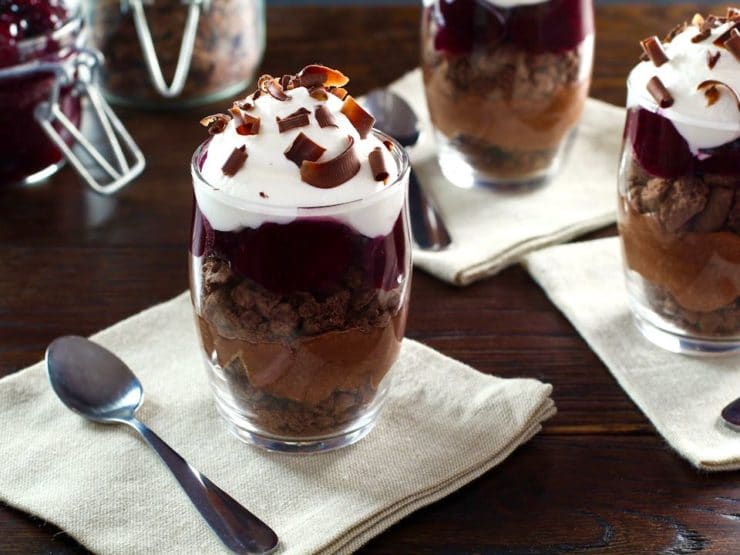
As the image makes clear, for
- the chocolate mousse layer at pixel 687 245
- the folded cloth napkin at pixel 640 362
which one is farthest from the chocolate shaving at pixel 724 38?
the folded cloth napkin at pixel 640 362

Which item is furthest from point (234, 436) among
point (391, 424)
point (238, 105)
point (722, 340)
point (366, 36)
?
point (366, 36)

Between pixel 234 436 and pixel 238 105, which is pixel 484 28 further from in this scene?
pixel 234 436

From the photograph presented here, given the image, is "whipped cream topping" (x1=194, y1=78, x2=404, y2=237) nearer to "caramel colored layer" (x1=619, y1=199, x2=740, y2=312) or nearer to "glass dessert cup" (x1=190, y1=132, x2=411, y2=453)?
"glass dessert cup" (x1=190, y1=132, x2=411, y2=453)

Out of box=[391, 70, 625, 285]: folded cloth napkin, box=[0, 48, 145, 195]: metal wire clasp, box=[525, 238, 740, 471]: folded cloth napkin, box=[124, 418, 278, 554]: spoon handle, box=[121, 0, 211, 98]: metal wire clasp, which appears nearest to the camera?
box=[124, 418, 278, 554]: spoon handle

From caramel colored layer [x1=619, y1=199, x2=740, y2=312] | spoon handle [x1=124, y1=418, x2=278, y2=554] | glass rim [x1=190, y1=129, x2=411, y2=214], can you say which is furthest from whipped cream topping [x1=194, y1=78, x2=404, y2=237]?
caramel colored layer [x1=619, y1=199, x2=740, y2=312]

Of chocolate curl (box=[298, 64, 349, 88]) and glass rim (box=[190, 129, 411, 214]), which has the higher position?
chocolate curl (box=[298, 64, 349, 88])

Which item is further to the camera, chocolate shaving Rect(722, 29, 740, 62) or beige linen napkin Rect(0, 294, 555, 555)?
chocolate shaving Rect(722, 29, 740, 62)

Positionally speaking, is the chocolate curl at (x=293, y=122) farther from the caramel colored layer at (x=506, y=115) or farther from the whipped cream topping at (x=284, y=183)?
the caramel colored layer at (x=506, y=115)
